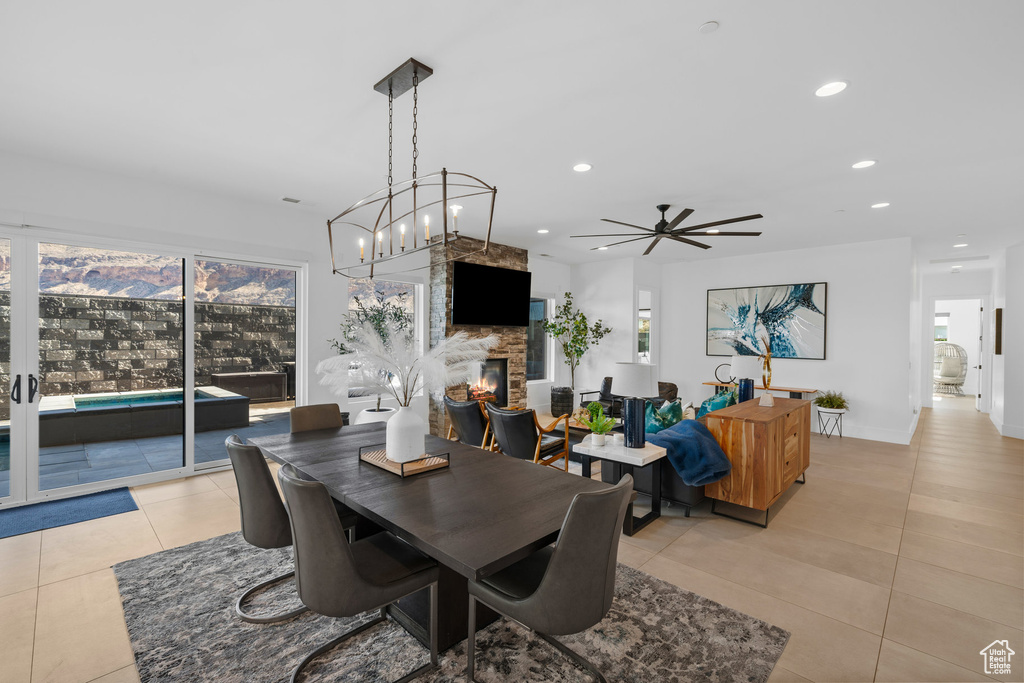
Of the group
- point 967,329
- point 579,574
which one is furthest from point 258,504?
point 967,329

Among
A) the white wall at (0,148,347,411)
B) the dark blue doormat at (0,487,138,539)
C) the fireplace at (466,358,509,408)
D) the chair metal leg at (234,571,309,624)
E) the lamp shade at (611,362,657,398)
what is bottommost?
the dark blue doormat at (0,487,138,539)

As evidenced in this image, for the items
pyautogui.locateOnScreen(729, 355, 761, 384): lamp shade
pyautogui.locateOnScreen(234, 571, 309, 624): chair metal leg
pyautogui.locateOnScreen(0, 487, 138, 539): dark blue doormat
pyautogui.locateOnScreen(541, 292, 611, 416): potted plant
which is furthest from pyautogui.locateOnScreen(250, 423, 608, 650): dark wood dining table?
pyautogui.locateOnScreen(541, 292, 611, 416): potted plant

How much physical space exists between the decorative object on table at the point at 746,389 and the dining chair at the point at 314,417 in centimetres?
368

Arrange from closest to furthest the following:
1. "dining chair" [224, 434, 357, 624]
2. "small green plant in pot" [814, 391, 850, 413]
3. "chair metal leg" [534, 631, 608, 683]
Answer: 1. "chair metal leg" [534, 631, 608, 683]
2. "dining chair" [224, 434, 357, 624]
3. "small green plant in pot" [814, 391, 850, 413]

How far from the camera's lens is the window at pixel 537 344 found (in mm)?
7809

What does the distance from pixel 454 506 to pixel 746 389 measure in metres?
3.72

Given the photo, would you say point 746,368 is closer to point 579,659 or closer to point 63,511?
point 579,659

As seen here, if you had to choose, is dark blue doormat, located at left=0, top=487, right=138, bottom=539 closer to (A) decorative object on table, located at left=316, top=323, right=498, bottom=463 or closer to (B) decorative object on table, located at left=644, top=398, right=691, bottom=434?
(A) decorative object on table, located at left=316, top=323, right=498, bottom=463

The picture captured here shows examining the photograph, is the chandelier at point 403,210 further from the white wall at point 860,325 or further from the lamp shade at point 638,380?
the white wall at point 860,325

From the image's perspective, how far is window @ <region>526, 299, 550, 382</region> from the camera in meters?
7.81

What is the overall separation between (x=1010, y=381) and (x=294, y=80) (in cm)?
867

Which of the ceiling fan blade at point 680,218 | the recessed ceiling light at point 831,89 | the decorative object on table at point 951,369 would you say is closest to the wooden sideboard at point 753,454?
the ceiling fan blade at point 680,218

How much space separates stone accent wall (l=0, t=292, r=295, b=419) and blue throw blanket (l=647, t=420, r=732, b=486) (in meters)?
3.90

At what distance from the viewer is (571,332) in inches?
315
